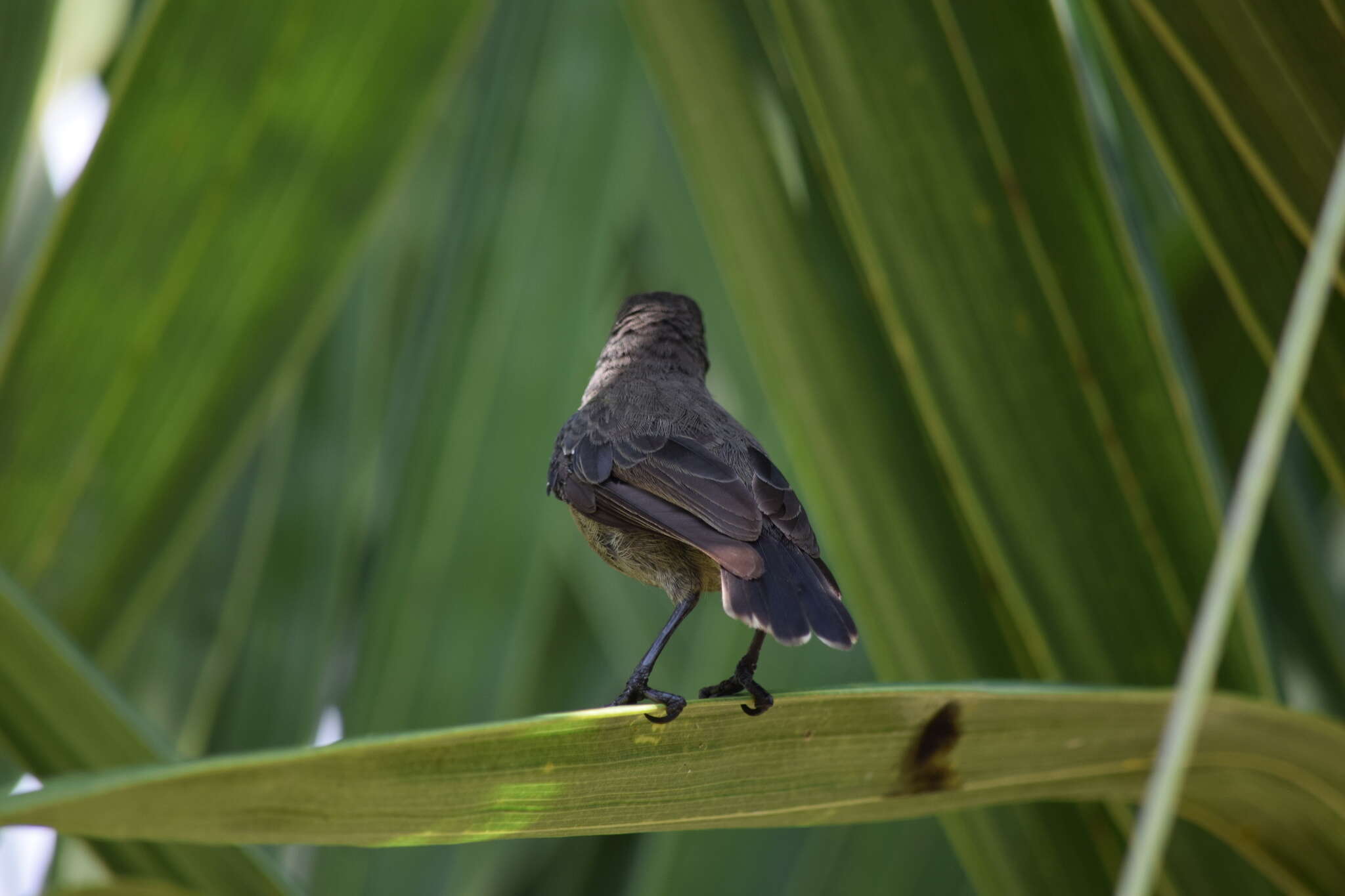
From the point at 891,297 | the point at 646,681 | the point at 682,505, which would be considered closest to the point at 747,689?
the point at 646,681

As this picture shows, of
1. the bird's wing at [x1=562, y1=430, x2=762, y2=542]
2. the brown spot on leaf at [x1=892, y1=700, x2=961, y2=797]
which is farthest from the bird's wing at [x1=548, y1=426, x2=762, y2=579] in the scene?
the brown spot on leaf at [x1=892, y1=700, x2=961, y2=797]

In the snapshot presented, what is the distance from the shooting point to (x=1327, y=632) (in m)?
1.87

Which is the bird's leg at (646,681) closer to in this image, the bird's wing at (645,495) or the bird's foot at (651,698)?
the bird's foot at (651,698)

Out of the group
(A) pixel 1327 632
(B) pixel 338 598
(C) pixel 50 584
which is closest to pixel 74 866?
(B) pixel 338 598

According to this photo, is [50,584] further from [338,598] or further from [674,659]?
[674,659]

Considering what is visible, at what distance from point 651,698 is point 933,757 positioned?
320 mm

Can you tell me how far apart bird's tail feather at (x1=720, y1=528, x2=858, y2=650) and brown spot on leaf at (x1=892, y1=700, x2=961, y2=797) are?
12 centimetres

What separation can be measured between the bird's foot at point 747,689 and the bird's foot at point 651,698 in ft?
0.22

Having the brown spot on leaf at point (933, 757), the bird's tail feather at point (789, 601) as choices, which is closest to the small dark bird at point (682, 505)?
the bird's tail feather at point (789, 601)

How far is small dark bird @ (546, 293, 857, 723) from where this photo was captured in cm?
123

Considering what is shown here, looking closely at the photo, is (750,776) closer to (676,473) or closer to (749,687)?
(749,687)

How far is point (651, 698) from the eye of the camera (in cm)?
134

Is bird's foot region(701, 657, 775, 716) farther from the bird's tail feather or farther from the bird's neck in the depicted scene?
the bird's neck

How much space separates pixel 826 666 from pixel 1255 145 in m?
1.44
